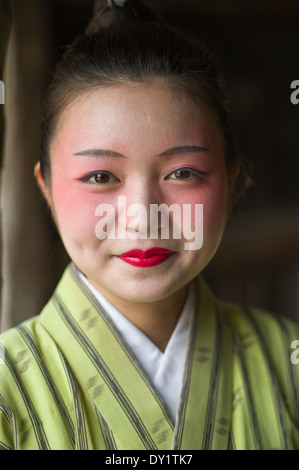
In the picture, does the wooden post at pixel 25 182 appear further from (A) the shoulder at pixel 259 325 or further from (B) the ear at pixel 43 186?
(A) the shoulder at pixel 259 325

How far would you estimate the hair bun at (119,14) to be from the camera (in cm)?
98

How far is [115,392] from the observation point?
97 centimetres

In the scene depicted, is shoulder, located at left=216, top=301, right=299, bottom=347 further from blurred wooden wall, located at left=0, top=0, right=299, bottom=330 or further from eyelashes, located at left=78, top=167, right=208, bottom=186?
eyelashes, located at left=78, top=167, right=208, bottom=186

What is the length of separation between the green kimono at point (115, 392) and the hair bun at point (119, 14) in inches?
17.4

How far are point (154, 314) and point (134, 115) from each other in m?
0.38

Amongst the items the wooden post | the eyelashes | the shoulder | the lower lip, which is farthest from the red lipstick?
the wooden post

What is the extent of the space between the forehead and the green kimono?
1.02 feet

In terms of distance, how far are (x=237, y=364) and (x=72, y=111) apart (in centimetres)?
57

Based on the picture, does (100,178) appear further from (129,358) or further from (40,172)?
(129,358)

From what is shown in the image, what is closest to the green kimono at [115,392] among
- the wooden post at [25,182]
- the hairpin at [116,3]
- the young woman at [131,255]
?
the young woman at [131,255]

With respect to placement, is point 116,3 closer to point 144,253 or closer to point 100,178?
point 100,178

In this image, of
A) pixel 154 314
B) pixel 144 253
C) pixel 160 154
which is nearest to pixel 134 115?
pixel 160 154

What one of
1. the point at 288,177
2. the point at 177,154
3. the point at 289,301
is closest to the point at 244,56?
the point at 288,177

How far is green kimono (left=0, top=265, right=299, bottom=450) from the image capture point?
92cm
